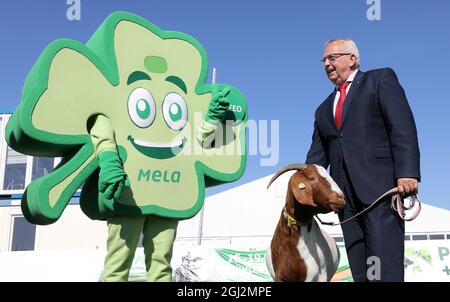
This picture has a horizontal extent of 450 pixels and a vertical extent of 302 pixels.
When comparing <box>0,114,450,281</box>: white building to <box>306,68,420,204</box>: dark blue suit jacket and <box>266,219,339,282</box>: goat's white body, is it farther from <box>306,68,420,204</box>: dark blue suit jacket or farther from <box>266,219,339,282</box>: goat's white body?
<box>306,68,420,204</box>: dark blue suit jacket

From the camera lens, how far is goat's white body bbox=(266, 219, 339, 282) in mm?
2408

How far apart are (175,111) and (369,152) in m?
1.70

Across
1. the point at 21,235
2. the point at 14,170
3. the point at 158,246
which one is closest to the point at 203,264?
the point at 158,246

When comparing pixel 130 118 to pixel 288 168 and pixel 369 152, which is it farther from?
pixel 369 152

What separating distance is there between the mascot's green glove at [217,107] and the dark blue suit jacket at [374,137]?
1.25 meters

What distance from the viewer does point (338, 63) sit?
2637 millimetres

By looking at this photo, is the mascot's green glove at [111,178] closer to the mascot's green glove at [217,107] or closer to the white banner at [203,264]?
the mascot's green glove at [217,107]

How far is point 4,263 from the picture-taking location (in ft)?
32.7

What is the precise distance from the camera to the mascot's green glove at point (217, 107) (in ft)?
12.1

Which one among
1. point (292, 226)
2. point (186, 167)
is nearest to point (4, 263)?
point (186, 167)

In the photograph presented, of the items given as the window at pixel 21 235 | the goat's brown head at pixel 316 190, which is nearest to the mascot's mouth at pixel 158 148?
the goat's brown head at pixel 316 190

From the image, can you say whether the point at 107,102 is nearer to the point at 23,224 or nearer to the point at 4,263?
the point at 4,263

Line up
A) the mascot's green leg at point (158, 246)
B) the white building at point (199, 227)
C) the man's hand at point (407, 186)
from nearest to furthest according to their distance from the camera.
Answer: the man's hand at point (407, 186) → the mascot's green leg at point (158, 246) → the white building at point (199, 227)

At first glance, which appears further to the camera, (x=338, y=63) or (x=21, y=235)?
(x=21, y=235)
